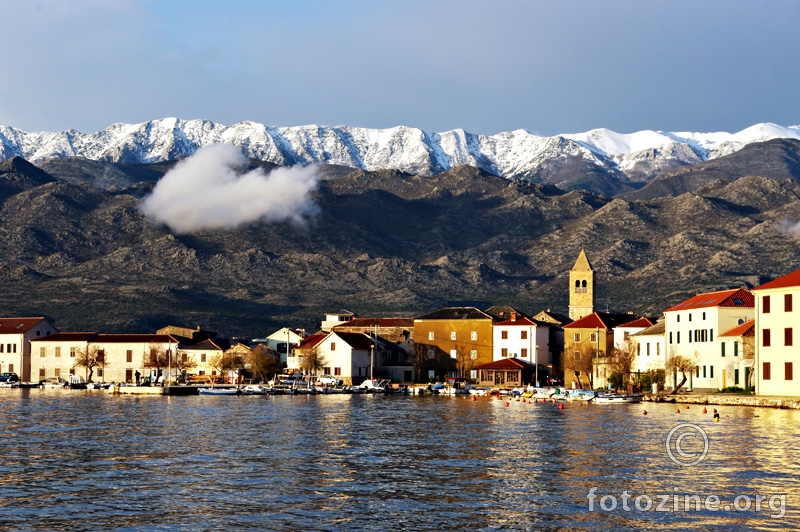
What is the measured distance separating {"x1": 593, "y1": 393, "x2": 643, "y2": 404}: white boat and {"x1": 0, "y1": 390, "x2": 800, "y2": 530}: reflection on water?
22633 mm

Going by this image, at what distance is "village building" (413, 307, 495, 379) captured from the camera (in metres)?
154

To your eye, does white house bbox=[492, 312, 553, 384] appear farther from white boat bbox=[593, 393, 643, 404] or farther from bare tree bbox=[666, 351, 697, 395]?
white boat bbox=[593, 393, 643, 404]

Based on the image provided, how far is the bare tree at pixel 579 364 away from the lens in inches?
5359

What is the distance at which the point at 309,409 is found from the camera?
9750cm

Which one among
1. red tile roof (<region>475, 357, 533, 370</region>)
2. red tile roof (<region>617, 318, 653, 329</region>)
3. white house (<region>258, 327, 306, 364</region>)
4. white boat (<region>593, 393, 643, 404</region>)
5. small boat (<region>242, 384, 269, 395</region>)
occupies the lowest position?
small boat (<region>242, 384, 269, 395</region>)

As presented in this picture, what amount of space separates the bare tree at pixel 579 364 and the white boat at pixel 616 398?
22.5 meters

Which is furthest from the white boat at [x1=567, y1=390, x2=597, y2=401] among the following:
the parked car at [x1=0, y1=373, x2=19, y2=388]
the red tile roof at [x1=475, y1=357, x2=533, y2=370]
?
the parked car at [x1=0, y1=373, x2=19, y2=388]

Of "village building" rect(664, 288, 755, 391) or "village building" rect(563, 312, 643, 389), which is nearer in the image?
"village building" rect(664, 288, 755, 391)

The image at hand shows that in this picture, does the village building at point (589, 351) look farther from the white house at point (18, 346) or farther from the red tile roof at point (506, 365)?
the white house at point (18, 346)

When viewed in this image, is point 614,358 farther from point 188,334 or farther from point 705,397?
point 188,334

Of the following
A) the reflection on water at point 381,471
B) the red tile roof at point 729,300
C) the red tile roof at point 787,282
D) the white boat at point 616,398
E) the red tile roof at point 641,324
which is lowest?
the white boat at point 616,398

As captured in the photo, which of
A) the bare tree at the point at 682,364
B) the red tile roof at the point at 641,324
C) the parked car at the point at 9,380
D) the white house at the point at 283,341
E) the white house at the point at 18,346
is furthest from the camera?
the white house at the point at 283,341

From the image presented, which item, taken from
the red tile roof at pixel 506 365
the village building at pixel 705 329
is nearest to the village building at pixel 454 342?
the red tile roof at pixel 506 365

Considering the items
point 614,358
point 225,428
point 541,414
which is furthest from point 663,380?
point 225,428
